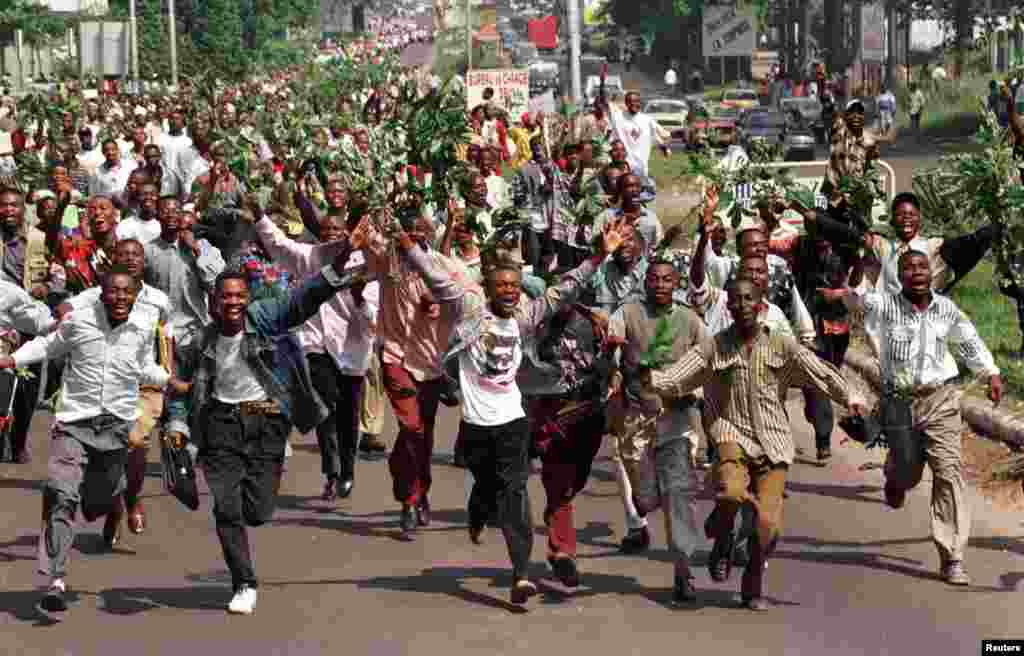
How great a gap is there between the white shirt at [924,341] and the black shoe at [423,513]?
268 cm

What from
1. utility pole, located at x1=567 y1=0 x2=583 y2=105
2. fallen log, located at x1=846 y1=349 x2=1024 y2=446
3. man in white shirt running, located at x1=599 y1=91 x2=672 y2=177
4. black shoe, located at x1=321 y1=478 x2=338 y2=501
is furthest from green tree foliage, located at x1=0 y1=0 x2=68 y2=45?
black shoe, located at x1=321 y1=478 x2=338 y2=501

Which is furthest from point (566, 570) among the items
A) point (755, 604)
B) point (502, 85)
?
point (502, 85)

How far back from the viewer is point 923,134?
52.0m

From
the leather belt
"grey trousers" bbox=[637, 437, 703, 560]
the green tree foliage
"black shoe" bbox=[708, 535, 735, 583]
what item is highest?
the green tree foliage

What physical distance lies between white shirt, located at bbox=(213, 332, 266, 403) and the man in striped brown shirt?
212cm

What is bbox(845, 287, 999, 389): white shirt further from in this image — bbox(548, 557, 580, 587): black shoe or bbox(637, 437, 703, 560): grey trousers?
bbox(548, 557, 580, 587): black shoe

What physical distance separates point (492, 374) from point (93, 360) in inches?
75.8

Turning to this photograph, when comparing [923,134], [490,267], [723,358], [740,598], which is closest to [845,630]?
[740,598]

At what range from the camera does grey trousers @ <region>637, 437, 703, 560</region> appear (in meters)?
10.2

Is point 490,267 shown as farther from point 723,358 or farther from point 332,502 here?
point 332,502

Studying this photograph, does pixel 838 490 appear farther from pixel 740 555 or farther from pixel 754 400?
pixel 754 400

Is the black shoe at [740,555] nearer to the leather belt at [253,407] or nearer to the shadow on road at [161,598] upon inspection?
the leather belt at [253,407]

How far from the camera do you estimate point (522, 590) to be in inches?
392

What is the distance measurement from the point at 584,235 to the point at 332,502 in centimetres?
358
